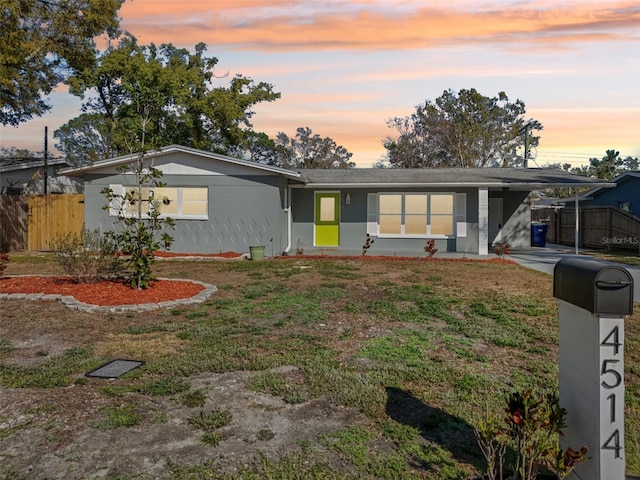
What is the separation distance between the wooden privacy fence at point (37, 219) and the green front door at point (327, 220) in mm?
8848

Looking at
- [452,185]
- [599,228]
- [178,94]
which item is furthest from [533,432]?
[178,94]

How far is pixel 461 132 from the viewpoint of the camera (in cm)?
3838

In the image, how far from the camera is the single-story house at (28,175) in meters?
21.3

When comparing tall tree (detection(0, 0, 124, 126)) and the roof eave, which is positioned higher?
tall tree (detection(0, 0, 124, 126))

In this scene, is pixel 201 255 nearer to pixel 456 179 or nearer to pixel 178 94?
pixel 456 179

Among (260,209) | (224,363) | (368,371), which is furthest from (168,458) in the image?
(260,209)

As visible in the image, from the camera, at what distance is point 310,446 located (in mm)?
3240

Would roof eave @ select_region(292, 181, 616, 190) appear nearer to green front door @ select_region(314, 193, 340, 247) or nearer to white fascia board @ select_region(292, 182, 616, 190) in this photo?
white fascia board @ select_region(292, 182, 616, 190)

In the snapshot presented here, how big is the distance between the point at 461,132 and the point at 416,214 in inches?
943

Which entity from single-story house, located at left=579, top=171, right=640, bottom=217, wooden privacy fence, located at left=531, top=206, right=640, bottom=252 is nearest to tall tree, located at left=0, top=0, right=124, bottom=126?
wooden privacy fence, located at left=531, top=206, right=640, bottom=252

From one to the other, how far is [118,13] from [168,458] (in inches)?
828

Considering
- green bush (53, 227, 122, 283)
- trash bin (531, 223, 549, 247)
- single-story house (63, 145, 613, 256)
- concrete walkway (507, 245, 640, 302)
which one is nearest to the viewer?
green bush (53, 227, 122, 283)

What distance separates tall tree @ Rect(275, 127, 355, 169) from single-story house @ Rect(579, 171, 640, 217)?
25308 mm

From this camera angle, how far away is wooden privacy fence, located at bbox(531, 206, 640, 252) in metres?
17.8
